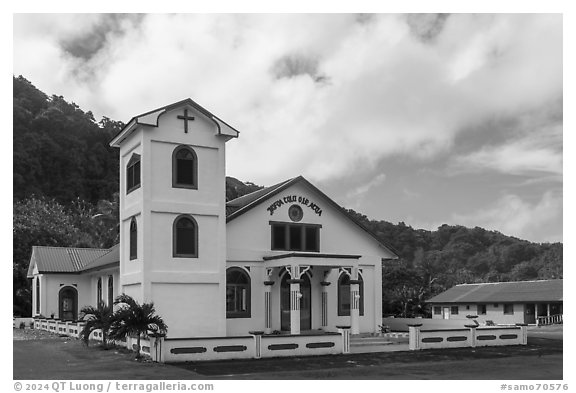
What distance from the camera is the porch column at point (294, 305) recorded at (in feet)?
81.4

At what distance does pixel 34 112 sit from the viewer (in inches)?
2128

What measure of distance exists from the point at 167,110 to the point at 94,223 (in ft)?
124

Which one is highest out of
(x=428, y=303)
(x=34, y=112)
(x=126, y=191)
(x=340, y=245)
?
(x=34, y=112)

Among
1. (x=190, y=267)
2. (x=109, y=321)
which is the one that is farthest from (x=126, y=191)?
(x=109, y=321)

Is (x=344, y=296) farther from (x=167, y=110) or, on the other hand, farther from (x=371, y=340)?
(x=167, y=110)

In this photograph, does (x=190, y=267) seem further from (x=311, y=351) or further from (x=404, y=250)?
(x=404, y=250)

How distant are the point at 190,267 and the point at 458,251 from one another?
55.5 metres

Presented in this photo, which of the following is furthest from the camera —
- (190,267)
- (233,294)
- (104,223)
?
(104,223)

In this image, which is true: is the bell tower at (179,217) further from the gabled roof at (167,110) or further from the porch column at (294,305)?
the porch column at (294,305)

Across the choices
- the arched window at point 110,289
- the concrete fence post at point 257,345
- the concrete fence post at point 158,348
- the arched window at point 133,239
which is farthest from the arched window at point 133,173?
the arched window at point 110,289

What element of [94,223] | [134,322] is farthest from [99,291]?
[94,223]

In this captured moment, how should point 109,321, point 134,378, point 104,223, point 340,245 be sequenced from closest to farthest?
point 134,378 < point 109,321 < point 340,245 < point 104,223

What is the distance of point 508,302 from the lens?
48219 millimetres

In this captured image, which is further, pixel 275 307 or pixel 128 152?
pixel 275 307
